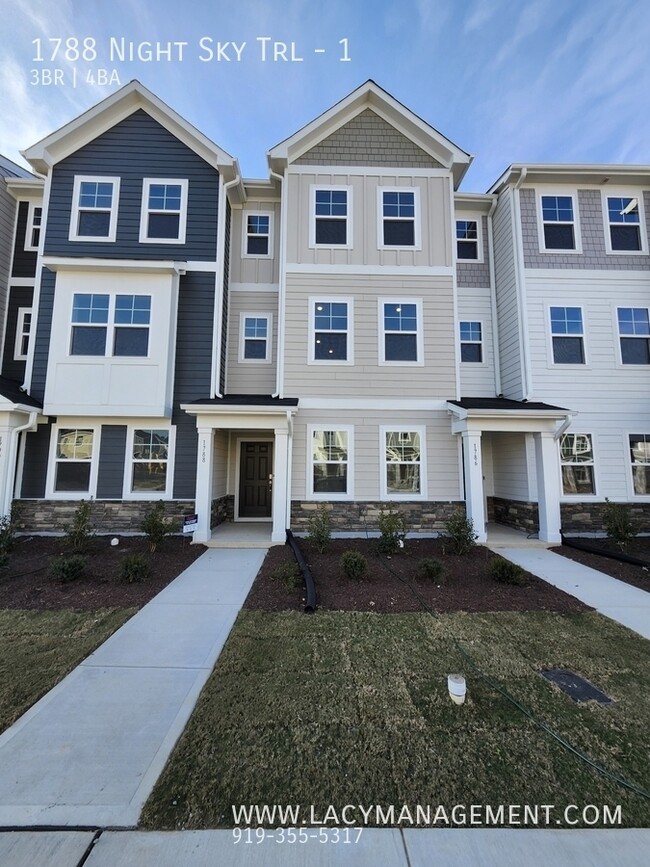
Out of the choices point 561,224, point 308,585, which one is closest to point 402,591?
point 308,585

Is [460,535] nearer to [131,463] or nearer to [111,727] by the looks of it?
[111,727]

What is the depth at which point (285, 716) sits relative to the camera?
106 inches

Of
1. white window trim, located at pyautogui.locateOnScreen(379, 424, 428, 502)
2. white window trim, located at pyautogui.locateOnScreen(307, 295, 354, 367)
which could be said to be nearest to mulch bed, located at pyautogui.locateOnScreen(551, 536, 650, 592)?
white window trim, located at pyautogui.locateOnScreen(379, 424, 428, 502)

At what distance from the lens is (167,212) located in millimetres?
9141

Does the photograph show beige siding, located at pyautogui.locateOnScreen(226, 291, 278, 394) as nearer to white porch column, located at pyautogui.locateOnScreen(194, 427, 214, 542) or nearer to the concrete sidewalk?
white porch column, located at pyautogui.locateOnScreen(194, 427, 214, 542)

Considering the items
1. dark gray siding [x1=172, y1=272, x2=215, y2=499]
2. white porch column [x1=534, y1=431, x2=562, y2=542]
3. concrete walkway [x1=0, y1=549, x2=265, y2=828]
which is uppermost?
dark gray siding [x1=172, y1=272, x2=215, y2=499]

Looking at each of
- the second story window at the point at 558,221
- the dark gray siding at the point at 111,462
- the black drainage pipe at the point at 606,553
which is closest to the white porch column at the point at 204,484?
the dark gray siding at the point at 111,462

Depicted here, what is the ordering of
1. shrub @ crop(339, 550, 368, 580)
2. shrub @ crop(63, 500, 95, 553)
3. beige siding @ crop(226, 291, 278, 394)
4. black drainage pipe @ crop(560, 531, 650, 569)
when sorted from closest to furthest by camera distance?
shrub @ crop(339, 550, 368, 580), black drainage pipe @ crop(560, 531, 650, 569), shrub @ crop(63, 500, 95, 553), beige siding @ crop(226, 291, 278, 394)

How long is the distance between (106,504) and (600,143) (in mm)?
19144

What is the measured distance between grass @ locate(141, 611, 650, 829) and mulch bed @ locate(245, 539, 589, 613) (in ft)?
2.12

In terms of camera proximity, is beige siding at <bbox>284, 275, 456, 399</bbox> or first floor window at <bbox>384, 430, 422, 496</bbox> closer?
first floor window at <bbox>384, 430, 422, 496</bbox>

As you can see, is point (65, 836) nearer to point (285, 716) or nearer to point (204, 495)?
point (285, 716)

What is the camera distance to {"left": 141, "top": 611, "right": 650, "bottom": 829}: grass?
208cm

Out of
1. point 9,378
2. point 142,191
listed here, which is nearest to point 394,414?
point 142,191
